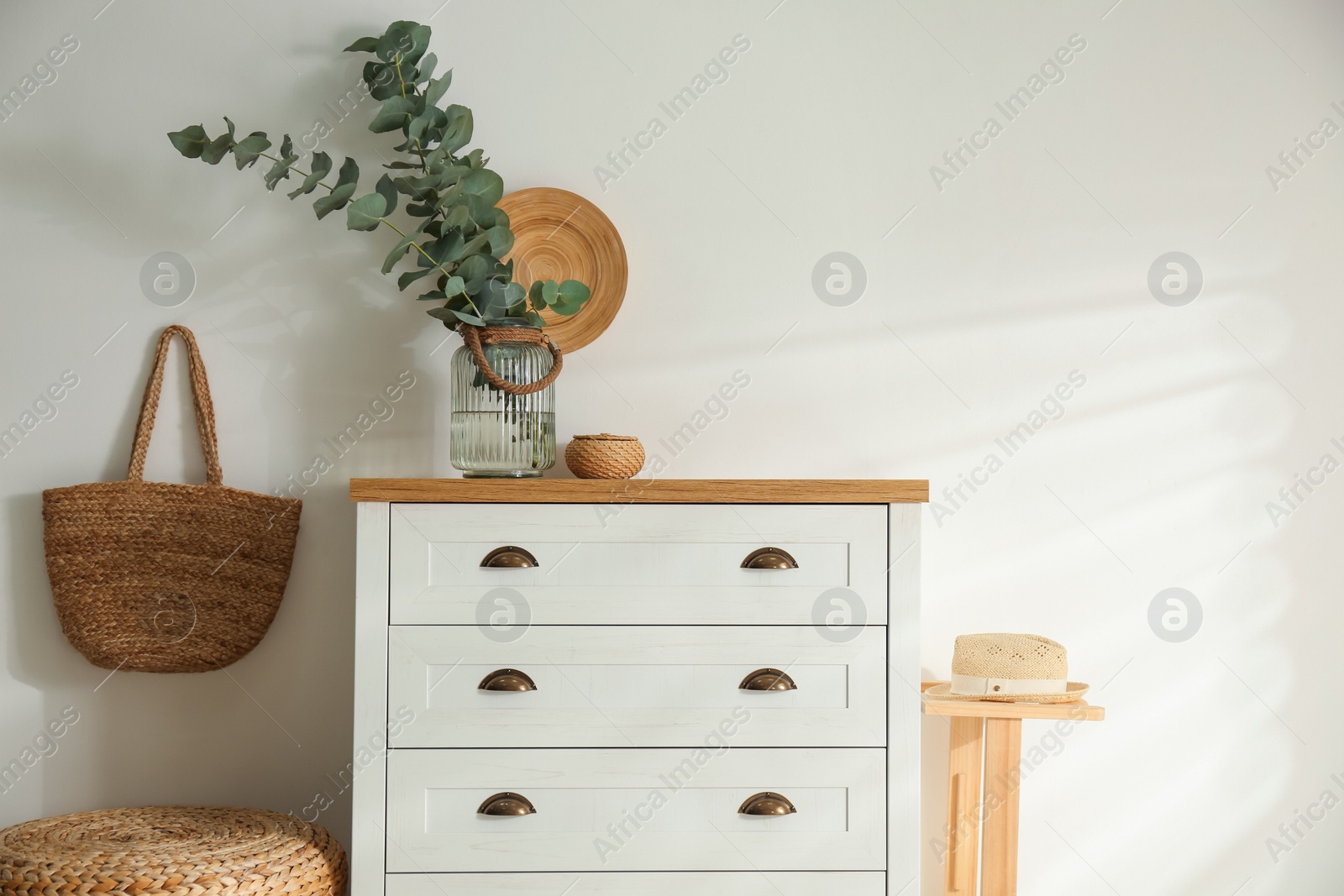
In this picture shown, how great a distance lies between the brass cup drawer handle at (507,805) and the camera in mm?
Answer: 1590

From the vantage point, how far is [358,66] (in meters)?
2.02

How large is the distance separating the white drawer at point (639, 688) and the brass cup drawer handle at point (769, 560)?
11cm

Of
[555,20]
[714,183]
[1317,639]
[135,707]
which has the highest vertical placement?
[555,20]

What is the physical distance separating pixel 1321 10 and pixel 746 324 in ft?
5.02

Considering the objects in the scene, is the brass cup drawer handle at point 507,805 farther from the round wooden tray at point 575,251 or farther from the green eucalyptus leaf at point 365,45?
the green eucalyptus leaf at point 365,45

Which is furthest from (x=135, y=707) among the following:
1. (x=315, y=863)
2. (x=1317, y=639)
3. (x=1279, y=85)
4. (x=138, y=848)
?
(x=1279, y=85)

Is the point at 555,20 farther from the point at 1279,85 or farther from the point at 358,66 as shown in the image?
the point at 1279,85

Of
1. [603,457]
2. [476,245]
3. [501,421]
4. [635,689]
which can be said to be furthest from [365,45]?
[635,689]

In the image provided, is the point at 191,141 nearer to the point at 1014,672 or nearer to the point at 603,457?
the point at 603,457

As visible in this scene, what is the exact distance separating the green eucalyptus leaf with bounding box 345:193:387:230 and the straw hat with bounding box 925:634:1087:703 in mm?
1415

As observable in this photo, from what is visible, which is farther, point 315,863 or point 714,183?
point 714,183

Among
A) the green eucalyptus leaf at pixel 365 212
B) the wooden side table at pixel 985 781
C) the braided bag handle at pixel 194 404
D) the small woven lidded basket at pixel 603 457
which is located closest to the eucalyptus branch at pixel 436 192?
the green eucalyptus leaf at pixel 365 212

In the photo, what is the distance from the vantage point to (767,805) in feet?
5.25

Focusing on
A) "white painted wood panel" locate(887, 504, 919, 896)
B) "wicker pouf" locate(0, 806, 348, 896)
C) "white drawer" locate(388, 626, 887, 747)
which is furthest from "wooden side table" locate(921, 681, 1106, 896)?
"wicker pouf" locate(0, 806, 348, 896)
